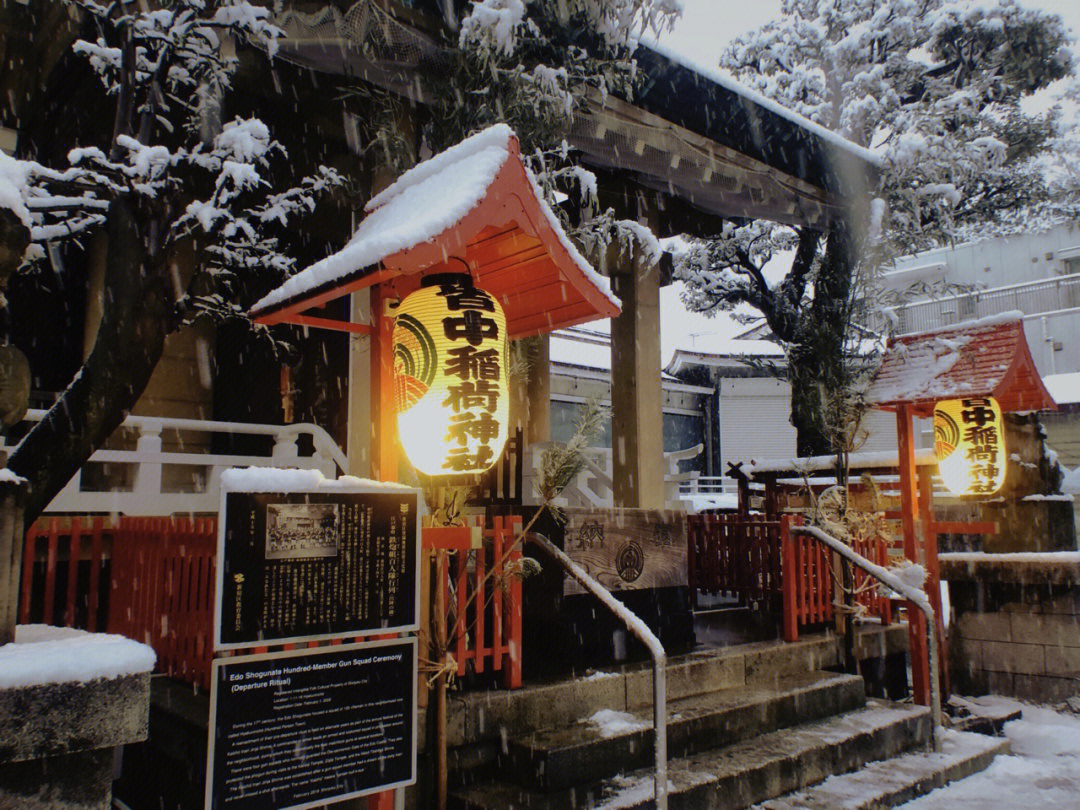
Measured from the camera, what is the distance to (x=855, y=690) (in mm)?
7238

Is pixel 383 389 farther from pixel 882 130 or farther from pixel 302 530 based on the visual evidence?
pixel 882 130

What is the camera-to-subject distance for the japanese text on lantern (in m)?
4.68

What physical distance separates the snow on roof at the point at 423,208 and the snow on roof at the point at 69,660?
2237mm

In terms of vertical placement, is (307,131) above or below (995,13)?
below

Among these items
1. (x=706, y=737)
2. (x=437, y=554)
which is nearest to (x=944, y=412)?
(x=706, y=737)

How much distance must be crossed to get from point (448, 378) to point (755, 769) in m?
3.65

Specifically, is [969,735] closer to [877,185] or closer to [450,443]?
[450,443]

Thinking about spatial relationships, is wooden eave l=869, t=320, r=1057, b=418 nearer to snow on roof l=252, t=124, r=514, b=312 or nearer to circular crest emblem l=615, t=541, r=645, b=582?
circular crest emblem l=615, t=541, r=645, b=582

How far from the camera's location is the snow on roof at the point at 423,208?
4109 millimetres

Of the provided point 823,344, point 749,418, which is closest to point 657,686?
point 823,344

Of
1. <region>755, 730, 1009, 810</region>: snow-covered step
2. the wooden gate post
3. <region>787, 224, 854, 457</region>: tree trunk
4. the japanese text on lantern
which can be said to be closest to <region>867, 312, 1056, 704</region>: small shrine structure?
<region>755, 730, 1009, 810</region>: snow-covered step

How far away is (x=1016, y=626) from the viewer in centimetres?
1005

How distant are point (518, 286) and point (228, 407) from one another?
7.04 meters

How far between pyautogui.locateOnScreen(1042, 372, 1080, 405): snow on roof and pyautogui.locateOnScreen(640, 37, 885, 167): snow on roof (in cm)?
1291
